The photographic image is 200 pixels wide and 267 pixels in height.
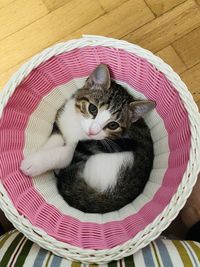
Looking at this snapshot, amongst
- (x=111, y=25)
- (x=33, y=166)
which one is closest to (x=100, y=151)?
(x=33, y=166)

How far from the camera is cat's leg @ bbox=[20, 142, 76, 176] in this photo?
132 centimetres

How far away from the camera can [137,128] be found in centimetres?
144

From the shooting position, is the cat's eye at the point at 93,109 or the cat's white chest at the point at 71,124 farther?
the cat's white chest at the point at 71,124

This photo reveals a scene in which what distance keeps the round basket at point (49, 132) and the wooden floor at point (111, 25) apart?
1.18 feet

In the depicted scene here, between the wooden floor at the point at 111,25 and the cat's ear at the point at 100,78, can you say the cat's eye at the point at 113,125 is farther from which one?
the wooden floor at the point at 111,25

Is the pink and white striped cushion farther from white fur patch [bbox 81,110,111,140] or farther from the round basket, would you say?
white fur patch [bbox 81,110,111,140]

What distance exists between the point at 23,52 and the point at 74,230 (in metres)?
0.85

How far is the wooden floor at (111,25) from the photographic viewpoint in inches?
67.8

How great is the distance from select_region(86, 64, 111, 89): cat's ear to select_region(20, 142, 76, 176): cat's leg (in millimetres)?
237

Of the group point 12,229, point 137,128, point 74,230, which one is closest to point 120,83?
point 137,128

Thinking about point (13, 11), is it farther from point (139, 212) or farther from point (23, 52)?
point (139, 212)

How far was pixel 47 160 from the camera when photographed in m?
1.35

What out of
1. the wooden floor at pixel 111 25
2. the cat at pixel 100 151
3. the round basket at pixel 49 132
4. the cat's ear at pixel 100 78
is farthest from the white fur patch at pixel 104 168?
the wooden floor at pixel 111 25

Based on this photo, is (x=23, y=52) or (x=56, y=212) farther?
(x=23, y=52)
